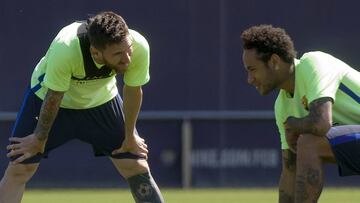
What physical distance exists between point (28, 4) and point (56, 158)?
193 centimetres

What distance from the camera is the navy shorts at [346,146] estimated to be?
658 cm

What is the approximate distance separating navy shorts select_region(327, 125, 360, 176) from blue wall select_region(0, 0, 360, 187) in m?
6.96

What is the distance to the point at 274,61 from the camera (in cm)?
693

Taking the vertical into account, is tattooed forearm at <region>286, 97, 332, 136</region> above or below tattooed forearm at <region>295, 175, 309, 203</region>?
above

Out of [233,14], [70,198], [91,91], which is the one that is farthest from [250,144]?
[91,91]

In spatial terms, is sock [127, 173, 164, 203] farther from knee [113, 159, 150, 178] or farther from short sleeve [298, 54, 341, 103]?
short sleeve [298, 54, 341, 103]

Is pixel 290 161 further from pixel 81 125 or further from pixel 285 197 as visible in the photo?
pixel 81 125

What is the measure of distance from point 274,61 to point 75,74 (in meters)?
1.47

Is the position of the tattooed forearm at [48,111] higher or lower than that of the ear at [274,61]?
lower

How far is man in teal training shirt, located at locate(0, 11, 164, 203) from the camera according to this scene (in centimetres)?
734

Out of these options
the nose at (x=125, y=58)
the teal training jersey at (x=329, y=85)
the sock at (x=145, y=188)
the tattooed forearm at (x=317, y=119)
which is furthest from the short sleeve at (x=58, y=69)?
the tattooed forearm at (x=317, y=119)

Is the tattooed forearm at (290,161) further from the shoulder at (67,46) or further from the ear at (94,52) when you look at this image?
the shoulder at (67,46)

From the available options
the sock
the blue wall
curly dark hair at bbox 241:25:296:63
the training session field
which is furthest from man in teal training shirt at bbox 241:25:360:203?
the blue wall

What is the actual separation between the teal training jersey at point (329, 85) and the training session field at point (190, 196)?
420cm
